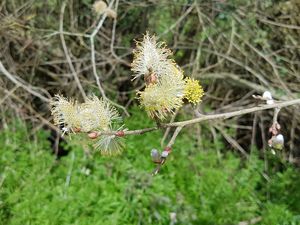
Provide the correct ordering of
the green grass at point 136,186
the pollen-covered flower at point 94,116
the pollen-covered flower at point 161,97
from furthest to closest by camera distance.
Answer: the green grass at point 136,186
the pollen-covered flower at point 94,116
the pollen-covered flower at point 161,97

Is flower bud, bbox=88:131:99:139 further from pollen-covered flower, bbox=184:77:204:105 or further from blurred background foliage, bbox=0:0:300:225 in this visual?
blurred background foliage, bbox=0:0:300:225

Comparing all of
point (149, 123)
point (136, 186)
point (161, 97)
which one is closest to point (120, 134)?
point (161, 97)

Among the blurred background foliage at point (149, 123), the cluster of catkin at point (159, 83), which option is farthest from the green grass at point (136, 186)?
Answer: the cluster of catkin at point (159, 83)

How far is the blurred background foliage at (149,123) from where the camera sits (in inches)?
117

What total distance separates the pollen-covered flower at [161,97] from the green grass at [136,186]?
1.56 m

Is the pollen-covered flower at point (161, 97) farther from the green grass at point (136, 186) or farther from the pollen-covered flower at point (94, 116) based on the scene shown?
the green grass at point (136, 186)

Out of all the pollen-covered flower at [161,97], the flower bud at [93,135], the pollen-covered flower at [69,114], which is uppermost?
the pollen-covered flower at [161,97]

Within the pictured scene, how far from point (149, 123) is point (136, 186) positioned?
0.57 metres

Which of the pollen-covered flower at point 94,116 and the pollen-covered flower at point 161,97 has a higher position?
the pollen-covered flower at point 161,97

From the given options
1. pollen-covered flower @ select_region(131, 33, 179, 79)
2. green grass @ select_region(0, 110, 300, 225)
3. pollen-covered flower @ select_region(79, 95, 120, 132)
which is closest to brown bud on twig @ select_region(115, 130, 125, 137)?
pollen-covered flower @ select_region(79, 95, 120, 132)

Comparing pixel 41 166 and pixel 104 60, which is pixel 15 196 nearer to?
pixel 41 166

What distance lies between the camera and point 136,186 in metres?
3.03

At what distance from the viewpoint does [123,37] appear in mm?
3871

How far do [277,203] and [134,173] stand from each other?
32.1 inches
